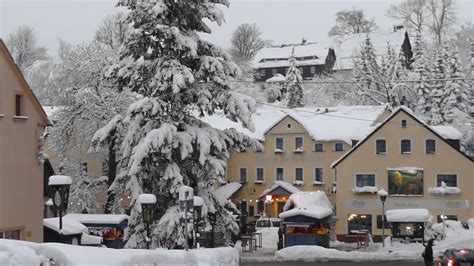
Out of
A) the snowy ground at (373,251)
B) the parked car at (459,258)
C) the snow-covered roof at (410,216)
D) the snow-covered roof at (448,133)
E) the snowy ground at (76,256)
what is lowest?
the snowy ground at (373,251)

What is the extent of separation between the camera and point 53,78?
45.9 meters

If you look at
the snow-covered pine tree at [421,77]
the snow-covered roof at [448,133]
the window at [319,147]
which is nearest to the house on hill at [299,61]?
the snow-covered pine tree at [421,77]

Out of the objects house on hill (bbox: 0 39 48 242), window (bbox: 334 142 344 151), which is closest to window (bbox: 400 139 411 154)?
window (bbox: 334 142 344 151)

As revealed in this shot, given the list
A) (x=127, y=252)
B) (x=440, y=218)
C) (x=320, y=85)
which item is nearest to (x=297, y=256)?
(x=440, y=218)

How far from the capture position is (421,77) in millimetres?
71625

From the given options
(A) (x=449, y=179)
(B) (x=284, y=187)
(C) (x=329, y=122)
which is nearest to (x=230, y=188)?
(B) (x=284, y=187)

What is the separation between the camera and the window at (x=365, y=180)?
5194 cm

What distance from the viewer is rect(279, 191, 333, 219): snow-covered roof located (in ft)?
147

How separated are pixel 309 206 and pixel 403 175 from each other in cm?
887

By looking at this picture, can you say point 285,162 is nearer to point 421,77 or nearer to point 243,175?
point 243,175

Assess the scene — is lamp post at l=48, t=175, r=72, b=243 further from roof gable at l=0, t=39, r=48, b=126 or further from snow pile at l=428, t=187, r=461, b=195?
snow pile at l=428, t=187, r=461, b=195

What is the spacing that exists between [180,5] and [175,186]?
19.0 ft

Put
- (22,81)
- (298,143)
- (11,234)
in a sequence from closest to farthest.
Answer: (11,234)
(22,81)
(298,143)

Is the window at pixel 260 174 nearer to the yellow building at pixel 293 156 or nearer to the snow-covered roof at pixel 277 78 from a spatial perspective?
the yellow building at pixel 293 156
